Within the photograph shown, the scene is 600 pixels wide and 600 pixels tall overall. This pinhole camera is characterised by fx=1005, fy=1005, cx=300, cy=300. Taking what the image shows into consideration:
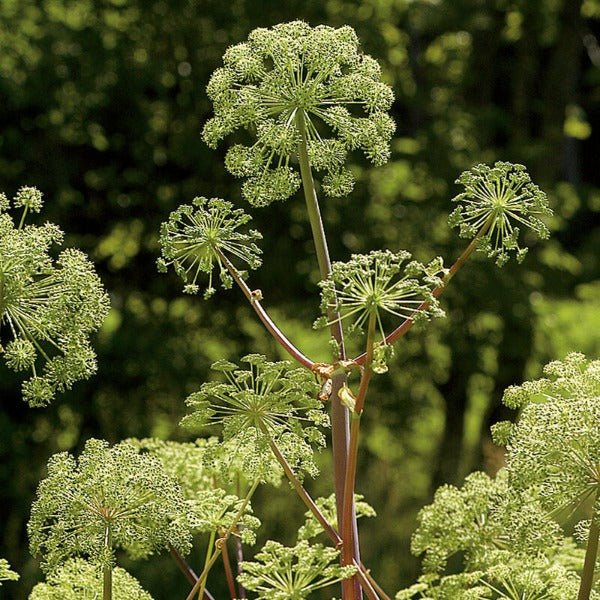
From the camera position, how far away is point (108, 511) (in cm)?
99

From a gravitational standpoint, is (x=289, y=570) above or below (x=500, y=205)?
below

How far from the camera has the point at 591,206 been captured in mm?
6629

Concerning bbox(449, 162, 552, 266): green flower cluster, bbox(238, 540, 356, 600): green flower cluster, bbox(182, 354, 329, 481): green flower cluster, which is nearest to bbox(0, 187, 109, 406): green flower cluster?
bbox(182, 354, 329, 481): green flower cluster

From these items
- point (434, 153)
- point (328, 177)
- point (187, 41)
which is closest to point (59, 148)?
point (187, 41)

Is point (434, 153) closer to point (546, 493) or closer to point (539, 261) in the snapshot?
point (539, 261)

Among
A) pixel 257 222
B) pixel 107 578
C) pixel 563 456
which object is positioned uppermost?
pixel 257 222

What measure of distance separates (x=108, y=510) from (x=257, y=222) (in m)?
4.87

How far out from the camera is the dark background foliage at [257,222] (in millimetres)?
5543

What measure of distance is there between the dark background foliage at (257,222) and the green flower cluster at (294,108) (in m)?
4.17

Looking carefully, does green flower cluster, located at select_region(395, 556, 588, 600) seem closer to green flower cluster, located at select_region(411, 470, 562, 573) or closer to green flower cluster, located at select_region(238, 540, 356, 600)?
green flower cluster, located at select_region(411, 470, 562, 573)

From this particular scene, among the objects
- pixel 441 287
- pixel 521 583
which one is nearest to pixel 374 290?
pixel 441 287

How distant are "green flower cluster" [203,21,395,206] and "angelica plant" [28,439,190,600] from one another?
29cm

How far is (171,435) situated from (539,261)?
102 inches

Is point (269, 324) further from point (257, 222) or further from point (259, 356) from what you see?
point (257, 222)
